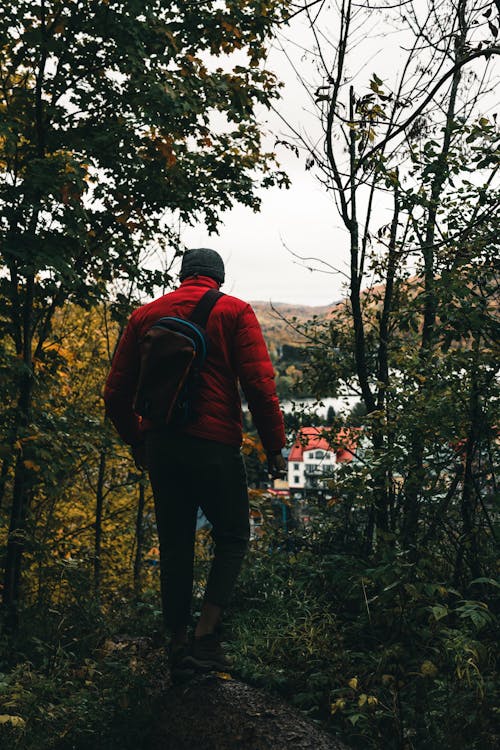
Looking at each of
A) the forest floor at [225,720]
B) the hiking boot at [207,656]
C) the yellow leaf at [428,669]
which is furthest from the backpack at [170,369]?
the yellow leaf at [428,669]

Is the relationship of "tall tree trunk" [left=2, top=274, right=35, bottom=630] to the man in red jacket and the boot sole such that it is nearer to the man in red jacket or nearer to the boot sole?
the man in red jacket

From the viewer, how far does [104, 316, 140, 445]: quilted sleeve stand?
11.4 ft

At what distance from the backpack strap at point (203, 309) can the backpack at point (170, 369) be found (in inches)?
1.4

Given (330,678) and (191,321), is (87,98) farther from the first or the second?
(330,678)

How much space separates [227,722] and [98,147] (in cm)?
406

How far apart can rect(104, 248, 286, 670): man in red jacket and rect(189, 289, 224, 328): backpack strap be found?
26 millimetres

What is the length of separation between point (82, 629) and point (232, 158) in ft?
14.8

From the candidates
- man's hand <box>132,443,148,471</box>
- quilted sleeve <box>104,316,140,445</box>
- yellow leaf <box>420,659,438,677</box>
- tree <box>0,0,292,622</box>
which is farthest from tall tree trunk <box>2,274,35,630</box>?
yellow leaf <box>420,659,438,677</box>

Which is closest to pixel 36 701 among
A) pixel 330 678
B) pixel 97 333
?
pixel 330 678

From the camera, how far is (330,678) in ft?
10.9

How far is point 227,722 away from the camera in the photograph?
299 centimetres

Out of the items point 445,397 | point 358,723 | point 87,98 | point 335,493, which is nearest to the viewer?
point 358,723

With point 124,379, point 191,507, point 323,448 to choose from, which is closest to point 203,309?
point 124,379

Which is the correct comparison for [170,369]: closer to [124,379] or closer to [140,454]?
[124,379]
